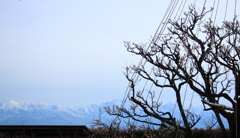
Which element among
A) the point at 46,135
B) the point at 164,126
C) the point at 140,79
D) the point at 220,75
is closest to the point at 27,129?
the point at 46,135

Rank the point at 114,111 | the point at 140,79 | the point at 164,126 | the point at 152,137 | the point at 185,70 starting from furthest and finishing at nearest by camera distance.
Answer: the point at 140,79, the point at 114,111, the point at 185,70, the point at 164,126, the point at 152,137

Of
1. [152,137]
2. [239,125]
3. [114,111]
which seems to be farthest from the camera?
[114,111]

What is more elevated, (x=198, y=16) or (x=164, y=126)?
(x=198, y=16)

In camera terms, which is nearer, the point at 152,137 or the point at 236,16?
the point at 152,137

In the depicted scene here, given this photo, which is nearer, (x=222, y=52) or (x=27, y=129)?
(x=222, y=52)

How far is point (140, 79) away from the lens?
11.4m

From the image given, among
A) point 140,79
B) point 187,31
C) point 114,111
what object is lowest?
point 114,111

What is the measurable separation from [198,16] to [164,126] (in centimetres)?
366

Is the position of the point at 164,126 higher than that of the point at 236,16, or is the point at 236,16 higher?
the point at 236,16

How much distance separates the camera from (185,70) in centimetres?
995

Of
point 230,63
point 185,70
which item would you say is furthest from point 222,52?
point 185,70

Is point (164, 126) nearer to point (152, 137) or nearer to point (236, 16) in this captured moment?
point (152, 137)

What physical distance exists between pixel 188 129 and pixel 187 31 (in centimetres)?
308

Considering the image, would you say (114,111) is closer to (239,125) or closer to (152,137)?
(152,137)
